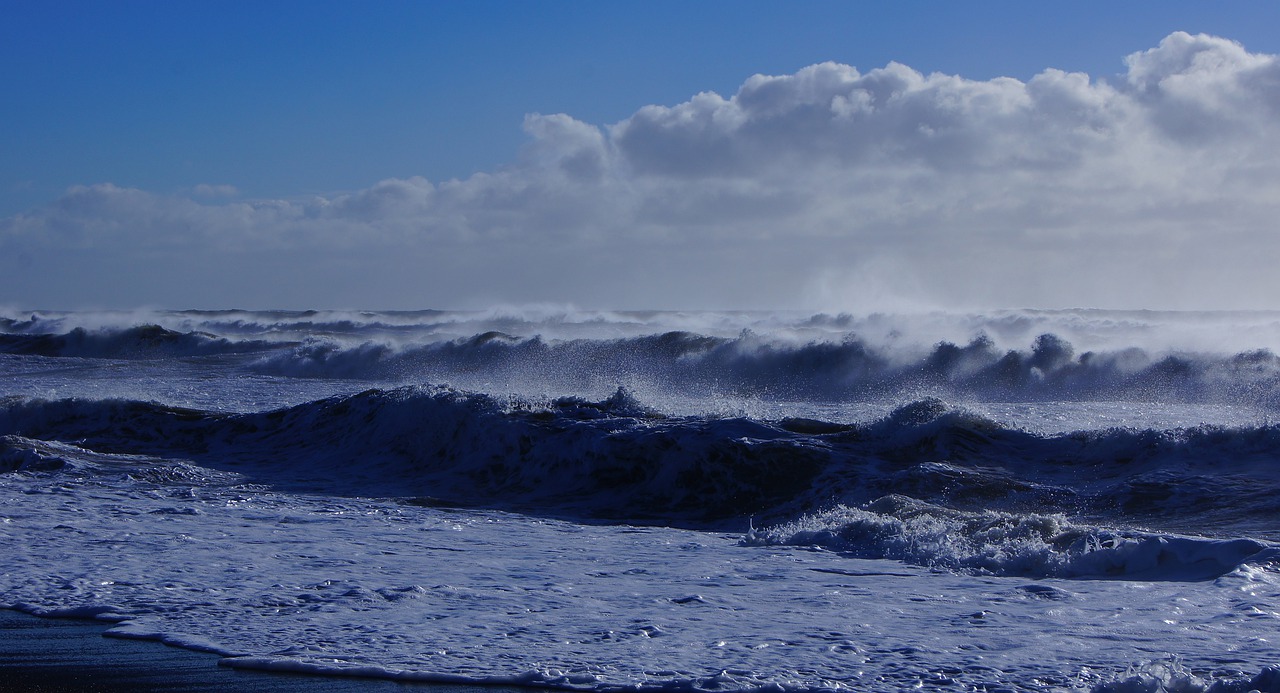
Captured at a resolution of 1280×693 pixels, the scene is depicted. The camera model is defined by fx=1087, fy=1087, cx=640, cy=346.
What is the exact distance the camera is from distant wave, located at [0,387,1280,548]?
923cm

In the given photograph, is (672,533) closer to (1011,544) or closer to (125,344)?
(1011,544)

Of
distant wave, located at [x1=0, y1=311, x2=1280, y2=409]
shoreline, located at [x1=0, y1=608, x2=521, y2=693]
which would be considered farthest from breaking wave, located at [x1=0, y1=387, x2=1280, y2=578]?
distant wave, located at [x1=0, y1=311, x2=1280, y2=409]

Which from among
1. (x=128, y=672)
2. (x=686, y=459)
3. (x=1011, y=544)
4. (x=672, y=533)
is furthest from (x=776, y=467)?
(x=128, y=672)

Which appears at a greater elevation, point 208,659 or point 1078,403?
point 1078,403

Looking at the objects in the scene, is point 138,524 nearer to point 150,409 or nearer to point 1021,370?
point 150,409

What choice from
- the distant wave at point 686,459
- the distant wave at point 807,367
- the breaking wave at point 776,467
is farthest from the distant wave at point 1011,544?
the distant wave at point 807,367

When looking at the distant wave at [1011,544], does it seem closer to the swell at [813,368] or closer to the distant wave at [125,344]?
the swell at [813,368]

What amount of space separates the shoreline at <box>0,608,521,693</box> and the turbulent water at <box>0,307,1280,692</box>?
11 cm

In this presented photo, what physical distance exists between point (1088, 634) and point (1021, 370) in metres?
15.9

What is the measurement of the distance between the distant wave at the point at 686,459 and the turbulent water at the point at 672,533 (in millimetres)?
41

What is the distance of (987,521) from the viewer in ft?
25.5

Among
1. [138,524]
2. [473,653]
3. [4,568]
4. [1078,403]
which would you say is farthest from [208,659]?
[1078,403]

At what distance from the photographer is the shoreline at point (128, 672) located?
15.5 feet

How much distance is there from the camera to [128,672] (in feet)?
16.3
